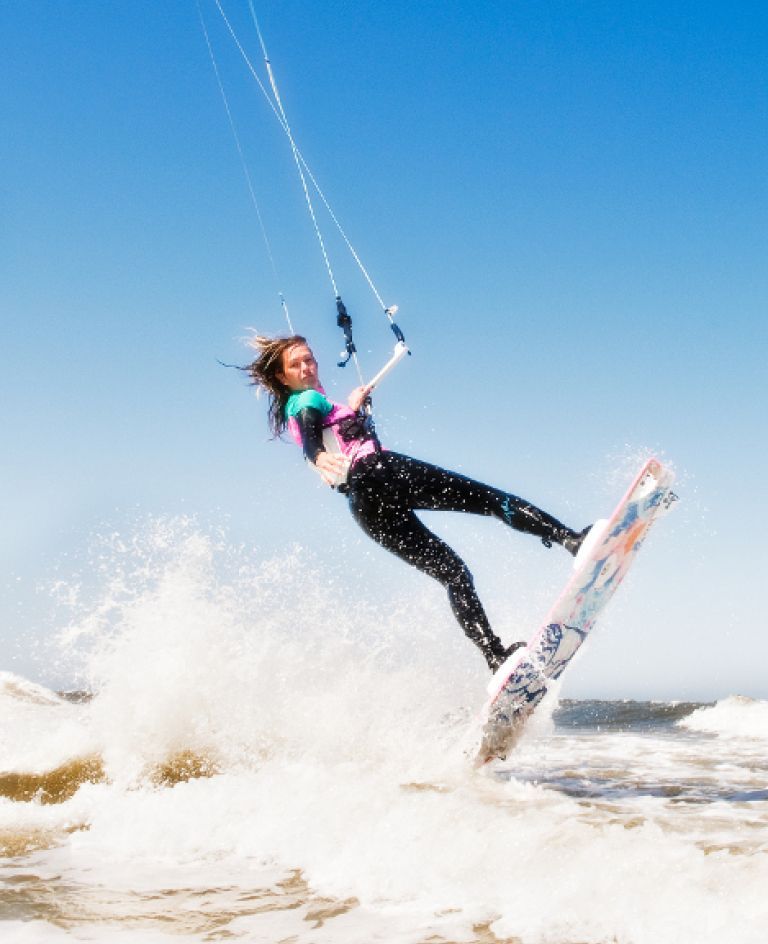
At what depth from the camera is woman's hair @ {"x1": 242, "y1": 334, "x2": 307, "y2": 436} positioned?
5758 millimetres

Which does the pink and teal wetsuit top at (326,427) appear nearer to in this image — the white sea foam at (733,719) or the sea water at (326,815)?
the sea water at (326,815)

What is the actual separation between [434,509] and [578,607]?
46.2 inches

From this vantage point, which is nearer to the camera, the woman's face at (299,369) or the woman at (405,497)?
the woman at (405,497)

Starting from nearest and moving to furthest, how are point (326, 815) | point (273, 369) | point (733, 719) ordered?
point (326, 815)
point (273, 369)
point (733, 719)

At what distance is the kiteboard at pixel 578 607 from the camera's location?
199 inches

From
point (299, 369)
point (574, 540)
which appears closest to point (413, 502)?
point (574, 540)

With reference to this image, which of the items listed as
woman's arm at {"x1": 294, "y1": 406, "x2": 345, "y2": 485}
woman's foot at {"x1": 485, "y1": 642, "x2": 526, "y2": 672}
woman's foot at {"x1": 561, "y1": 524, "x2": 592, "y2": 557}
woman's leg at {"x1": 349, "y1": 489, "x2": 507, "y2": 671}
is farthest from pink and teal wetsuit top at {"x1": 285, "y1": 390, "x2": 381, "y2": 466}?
woman's foot at {"x1": 485, "y1": 642, "x2": 526, "y2": 672}

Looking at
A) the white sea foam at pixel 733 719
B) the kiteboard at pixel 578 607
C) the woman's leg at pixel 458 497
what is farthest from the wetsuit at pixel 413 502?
the white sea foam at pixel 733 719

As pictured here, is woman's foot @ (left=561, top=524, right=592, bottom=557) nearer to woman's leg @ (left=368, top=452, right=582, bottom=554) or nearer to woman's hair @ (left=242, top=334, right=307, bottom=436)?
woman's leg @ (left=368, top=452, right=582, bottom=554)

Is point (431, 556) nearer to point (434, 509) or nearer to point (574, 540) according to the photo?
point (434, 509)

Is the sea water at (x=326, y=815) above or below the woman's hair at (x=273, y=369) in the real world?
below

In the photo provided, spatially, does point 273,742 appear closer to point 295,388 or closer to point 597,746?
point 295,388

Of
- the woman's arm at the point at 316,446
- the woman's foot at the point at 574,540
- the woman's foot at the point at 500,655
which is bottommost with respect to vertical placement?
the woman's foot at the point at 500,655

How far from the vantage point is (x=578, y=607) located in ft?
17.2
